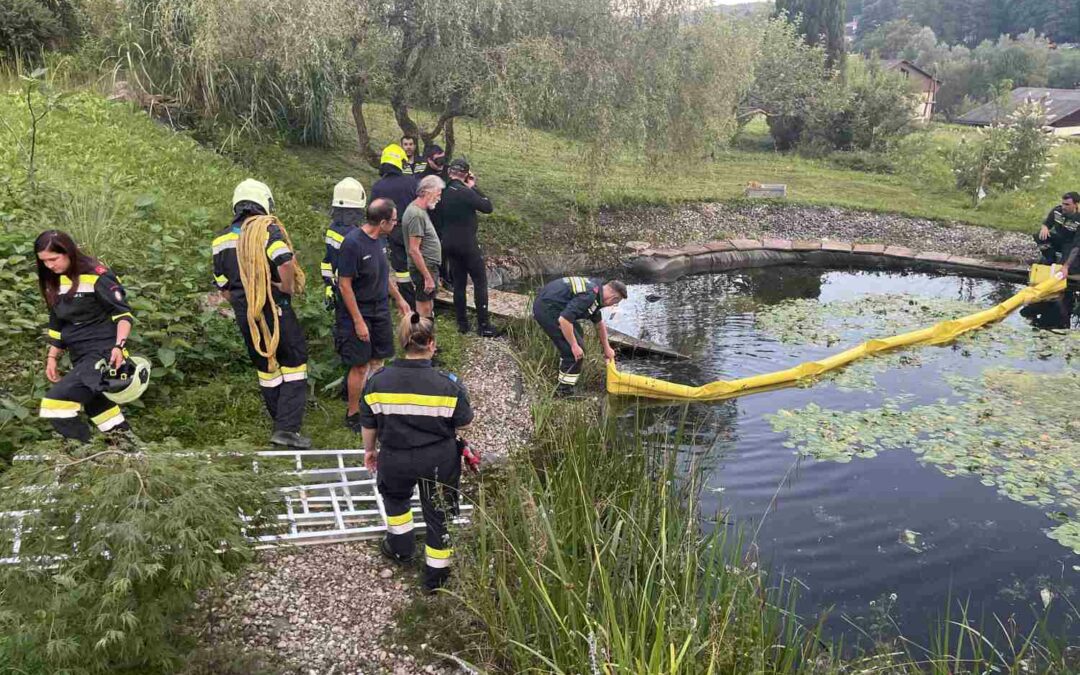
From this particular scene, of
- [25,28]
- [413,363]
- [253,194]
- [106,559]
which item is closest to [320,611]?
[106,559]

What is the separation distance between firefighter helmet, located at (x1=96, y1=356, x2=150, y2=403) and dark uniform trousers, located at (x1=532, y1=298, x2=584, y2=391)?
10.3ft

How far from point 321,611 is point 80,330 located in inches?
78.7

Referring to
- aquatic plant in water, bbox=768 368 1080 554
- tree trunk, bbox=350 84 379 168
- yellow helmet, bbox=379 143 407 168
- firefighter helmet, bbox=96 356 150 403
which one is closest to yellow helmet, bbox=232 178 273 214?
firefighter helmet, bbox=96 356 150 403

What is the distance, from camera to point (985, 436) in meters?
6.05

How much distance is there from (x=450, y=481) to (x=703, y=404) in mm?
3473

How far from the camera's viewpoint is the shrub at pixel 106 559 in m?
2.54

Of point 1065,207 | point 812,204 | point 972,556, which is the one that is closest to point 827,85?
point 812,204

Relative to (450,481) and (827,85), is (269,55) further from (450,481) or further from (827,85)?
(827,85)

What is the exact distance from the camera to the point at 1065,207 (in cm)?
1027

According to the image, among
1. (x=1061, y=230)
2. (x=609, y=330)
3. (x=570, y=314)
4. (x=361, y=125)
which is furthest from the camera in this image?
(x=361, y=125)

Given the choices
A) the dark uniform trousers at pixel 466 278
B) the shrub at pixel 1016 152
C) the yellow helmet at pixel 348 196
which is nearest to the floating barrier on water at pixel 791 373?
the dark uniform trousers at pixel 466 278

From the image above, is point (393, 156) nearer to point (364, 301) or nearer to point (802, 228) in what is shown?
point (364, 301)

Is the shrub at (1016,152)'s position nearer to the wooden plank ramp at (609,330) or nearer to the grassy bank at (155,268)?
the wooden plank ramp at (609,330)

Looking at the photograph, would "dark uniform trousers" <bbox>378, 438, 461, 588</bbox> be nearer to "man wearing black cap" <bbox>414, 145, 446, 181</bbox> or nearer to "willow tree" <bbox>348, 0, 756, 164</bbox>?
"man wearing black cap" <bbox>414, 145, 446, 181</bbox>
